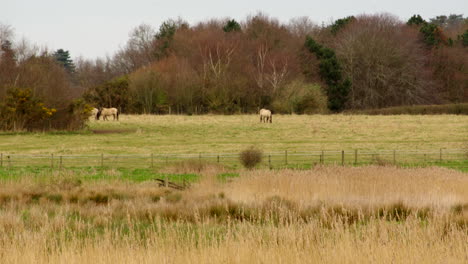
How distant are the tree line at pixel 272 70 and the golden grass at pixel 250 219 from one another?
29464 millimetres

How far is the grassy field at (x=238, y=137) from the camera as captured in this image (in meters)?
35.6

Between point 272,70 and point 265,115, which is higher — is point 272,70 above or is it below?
above

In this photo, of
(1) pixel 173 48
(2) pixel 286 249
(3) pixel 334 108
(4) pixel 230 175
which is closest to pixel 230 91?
(3) pixel 334 108

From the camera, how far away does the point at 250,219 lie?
13148mm

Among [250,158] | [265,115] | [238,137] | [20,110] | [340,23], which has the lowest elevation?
[250,158]

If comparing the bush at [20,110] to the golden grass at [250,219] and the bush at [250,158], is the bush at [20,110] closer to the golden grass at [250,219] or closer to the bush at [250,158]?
the bush at [250,158]

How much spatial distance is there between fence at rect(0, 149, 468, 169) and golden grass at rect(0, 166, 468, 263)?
173 inches

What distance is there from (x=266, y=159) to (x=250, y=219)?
17.5m

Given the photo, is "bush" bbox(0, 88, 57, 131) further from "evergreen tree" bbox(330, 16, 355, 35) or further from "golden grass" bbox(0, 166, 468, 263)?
"evergreen tree" bbox(330, 16, 355, 35)

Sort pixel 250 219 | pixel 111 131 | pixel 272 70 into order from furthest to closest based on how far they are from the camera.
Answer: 1. pixel 272 70
2. pixel 111 131
3. pixel 250 219

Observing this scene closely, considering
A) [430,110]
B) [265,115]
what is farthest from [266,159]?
[430,110]

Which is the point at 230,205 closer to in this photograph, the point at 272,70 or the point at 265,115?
the point at 265,115

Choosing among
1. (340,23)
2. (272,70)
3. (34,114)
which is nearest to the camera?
(34,114)

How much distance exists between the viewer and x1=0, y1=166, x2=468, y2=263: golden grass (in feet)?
31.9
